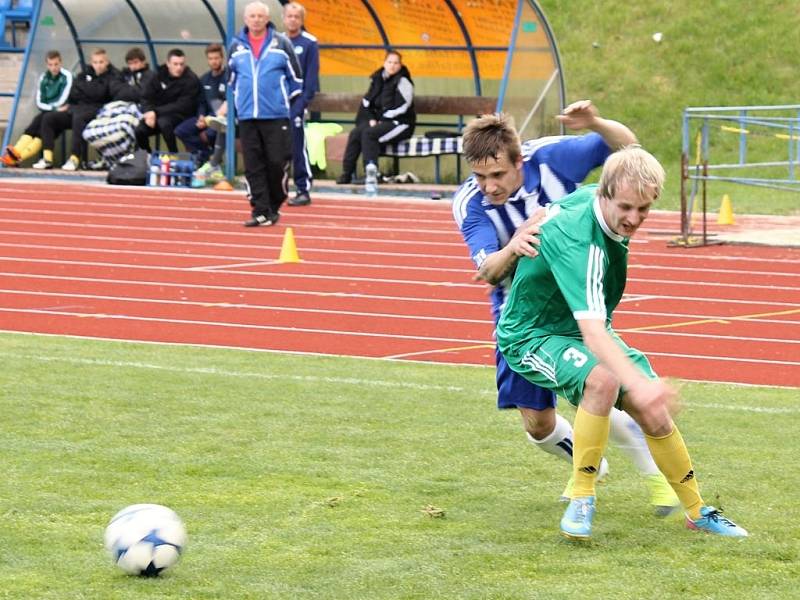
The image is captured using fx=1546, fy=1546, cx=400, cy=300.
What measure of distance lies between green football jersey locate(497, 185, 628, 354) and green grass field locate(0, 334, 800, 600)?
2.35 feet

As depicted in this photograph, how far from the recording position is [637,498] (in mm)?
5922

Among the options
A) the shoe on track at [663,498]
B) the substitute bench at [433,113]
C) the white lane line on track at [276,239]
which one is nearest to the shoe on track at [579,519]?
the shoe on track at [663,498]

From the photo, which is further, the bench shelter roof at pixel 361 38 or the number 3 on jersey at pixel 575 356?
the bench shelter roof at pixel 361 38

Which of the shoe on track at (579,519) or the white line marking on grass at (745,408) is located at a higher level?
the shoe on track at (579,519)

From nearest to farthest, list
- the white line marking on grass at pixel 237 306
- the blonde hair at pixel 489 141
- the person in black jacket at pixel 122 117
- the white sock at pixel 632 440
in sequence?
the blonde hair at pixel 489 141
the white sock at pixel 632 440
the white line marking on grass at pixel 237 306
the person in black jacket at pixel 122 117

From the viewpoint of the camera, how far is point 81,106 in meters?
22.1

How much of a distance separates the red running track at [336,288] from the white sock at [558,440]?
3.28 metres

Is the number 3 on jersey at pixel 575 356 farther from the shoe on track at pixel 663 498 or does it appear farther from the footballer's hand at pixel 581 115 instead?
the footballer's hand at pixel 581 115

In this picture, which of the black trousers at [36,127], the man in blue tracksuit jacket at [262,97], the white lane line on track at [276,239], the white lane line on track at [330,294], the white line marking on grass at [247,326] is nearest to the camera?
the white line marking on grass at [247,326]

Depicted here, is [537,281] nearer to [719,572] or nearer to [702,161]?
[719,572]

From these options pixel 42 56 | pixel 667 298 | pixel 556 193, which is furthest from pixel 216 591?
pixel 42 56

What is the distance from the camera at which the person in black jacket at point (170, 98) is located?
2111 cm

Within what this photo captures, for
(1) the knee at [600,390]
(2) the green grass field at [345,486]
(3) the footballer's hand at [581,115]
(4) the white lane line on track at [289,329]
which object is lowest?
(4) the white lane line on track at [289,329]

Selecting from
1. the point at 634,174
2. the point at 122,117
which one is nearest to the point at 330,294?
the point at 634,174
